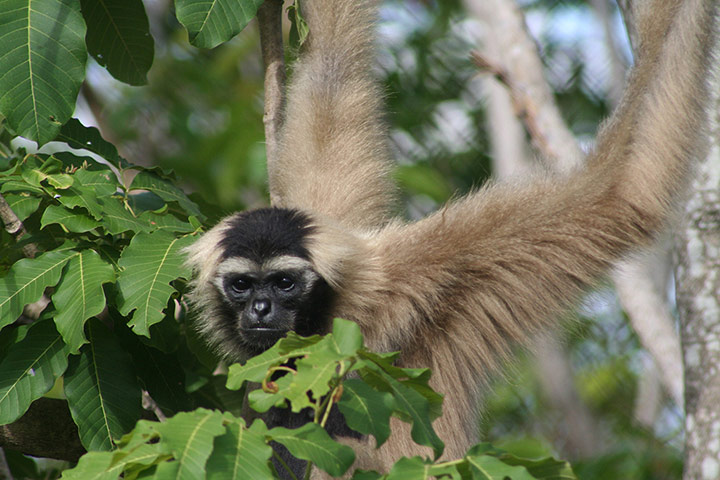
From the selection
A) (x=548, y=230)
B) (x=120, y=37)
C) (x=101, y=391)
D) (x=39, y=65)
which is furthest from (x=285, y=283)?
(x=120, y=37)

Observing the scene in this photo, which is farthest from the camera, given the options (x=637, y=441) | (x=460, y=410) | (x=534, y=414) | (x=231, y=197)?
(x=534, y=414)

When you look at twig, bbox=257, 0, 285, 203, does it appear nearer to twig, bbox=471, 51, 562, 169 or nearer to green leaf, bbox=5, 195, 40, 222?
green leaf, bbox=5, 195, 40, 222

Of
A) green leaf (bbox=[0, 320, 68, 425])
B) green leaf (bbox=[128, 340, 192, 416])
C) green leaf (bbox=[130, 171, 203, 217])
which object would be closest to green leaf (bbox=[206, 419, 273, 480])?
green leaf (bbox=[0, 320, 68, 425])

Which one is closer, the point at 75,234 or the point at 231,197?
the point at 75,234

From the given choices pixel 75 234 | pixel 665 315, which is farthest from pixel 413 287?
pixel 665 315

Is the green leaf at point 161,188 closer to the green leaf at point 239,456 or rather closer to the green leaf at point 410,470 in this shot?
the green leaf at point 239,456

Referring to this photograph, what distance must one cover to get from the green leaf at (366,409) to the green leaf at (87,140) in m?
2.55

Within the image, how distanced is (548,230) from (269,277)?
1.50 meters

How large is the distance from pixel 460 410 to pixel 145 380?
1755 mm

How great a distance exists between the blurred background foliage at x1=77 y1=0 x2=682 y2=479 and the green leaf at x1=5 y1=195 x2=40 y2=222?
16.7 ft

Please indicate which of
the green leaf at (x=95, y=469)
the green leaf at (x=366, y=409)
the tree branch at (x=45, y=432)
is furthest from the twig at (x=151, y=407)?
the green leaf at (x=366, y=409)

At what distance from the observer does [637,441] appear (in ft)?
31.5

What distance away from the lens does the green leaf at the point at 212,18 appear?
403 centimetres

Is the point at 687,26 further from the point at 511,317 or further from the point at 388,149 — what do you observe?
the point at 388,149
